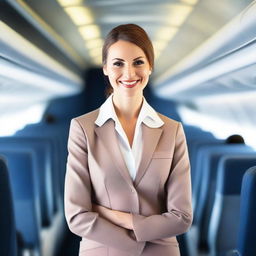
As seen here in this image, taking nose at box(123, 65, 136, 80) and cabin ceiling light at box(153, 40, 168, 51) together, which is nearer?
nose at box(123, 65, 136, 80)

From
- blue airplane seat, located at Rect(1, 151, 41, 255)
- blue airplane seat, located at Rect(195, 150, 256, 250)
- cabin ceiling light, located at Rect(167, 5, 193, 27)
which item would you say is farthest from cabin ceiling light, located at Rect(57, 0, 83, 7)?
blue airplane seat, located at Rect(195, 150, 256, 250)

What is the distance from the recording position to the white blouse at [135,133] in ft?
3.65

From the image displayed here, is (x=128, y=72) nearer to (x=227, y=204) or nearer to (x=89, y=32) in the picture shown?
(x=227, y=204)

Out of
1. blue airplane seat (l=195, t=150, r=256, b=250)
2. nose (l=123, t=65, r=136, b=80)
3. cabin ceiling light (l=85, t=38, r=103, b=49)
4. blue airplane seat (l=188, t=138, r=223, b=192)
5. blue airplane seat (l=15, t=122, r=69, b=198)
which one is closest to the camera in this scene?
nose (l=123, t=65, r=136, b=80)

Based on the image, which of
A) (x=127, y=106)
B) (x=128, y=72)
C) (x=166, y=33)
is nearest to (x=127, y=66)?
(x=128, y=72)

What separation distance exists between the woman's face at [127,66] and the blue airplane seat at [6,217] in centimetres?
54

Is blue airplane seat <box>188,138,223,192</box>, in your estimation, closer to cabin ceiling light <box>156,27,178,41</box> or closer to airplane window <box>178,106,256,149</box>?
airplane window <box>178,106,256,149</box>

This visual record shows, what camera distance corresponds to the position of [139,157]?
1.11m

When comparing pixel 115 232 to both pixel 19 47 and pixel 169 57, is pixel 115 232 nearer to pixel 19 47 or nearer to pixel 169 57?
pixel 19 47

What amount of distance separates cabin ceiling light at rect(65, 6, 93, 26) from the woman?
213 cm

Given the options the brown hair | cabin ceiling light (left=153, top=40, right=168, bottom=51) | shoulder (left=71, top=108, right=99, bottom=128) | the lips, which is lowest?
shoulder (left=71, top=108, right=99, bottom=128)

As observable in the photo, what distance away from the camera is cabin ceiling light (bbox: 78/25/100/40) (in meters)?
3.92

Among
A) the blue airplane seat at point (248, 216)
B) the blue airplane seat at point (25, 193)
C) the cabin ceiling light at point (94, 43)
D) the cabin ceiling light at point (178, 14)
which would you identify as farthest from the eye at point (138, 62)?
the cabin ceiling light at point (94, 43)

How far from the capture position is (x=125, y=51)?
105 centimetres
